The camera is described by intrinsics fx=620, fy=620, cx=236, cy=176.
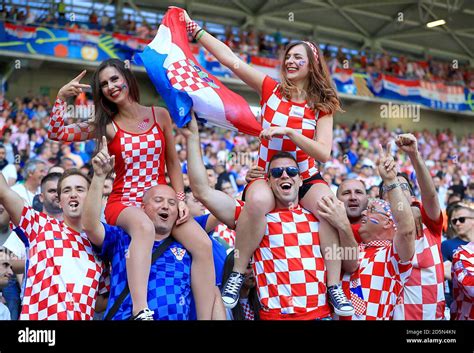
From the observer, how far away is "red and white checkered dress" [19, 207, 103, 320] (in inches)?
132

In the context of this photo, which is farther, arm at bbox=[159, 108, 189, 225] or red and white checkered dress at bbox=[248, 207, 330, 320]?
arm at bbox=[159, 108, 189, 225]

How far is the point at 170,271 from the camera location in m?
3.54

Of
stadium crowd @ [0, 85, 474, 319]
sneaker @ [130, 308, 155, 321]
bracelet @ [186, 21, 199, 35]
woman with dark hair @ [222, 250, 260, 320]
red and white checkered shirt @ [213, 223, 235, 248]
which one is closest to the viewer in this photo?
sneaker @ [130, 308, 155, 321]

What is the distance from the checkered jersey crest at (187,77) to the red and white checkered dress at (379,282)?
152cm

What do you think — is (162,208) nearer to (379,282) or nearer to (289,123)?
(289,123)

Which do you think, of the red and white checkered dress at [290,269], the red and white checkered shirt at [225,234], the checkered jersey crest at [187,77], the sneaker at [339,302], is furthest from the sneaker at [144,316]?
the red and white checkered shirt at [225,234]

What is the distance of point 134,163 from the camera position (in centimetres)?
385

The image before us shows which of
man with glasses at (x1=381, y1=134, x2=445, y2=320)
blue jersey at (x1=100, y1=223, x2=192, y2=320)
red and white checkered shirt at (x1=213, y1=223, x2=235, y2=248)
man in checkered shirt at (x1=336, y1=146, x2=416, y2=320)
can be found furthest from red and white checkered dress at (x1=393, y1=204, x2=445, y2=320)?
red and white checkered shirt at (x1=213, y1=223, x2=235, y2=248)

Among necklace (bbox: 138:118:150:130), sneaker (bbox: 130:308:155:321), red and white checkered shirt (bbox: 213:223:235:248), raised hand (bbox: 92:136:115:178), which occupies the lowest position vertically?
sneaker (bbox: 130:308:155:321)

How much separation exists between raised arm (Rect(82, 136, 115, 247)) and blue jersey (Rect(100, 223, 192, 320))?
0.46ft

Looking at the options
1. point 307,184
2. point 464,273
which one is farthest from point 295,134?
point 464,273

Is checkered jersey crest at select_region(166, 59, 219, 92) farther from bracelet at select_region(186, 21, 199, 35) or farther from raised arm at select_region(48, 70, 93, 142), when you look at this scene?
raised arm at select_region(48, 70, 93, 142)

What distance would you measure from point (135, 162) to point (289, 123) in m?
0.98

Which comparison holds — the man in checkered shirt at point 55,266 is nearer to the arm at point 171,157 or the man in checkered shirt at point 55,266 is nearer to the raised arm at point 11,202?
the raised arm at point 11,202
